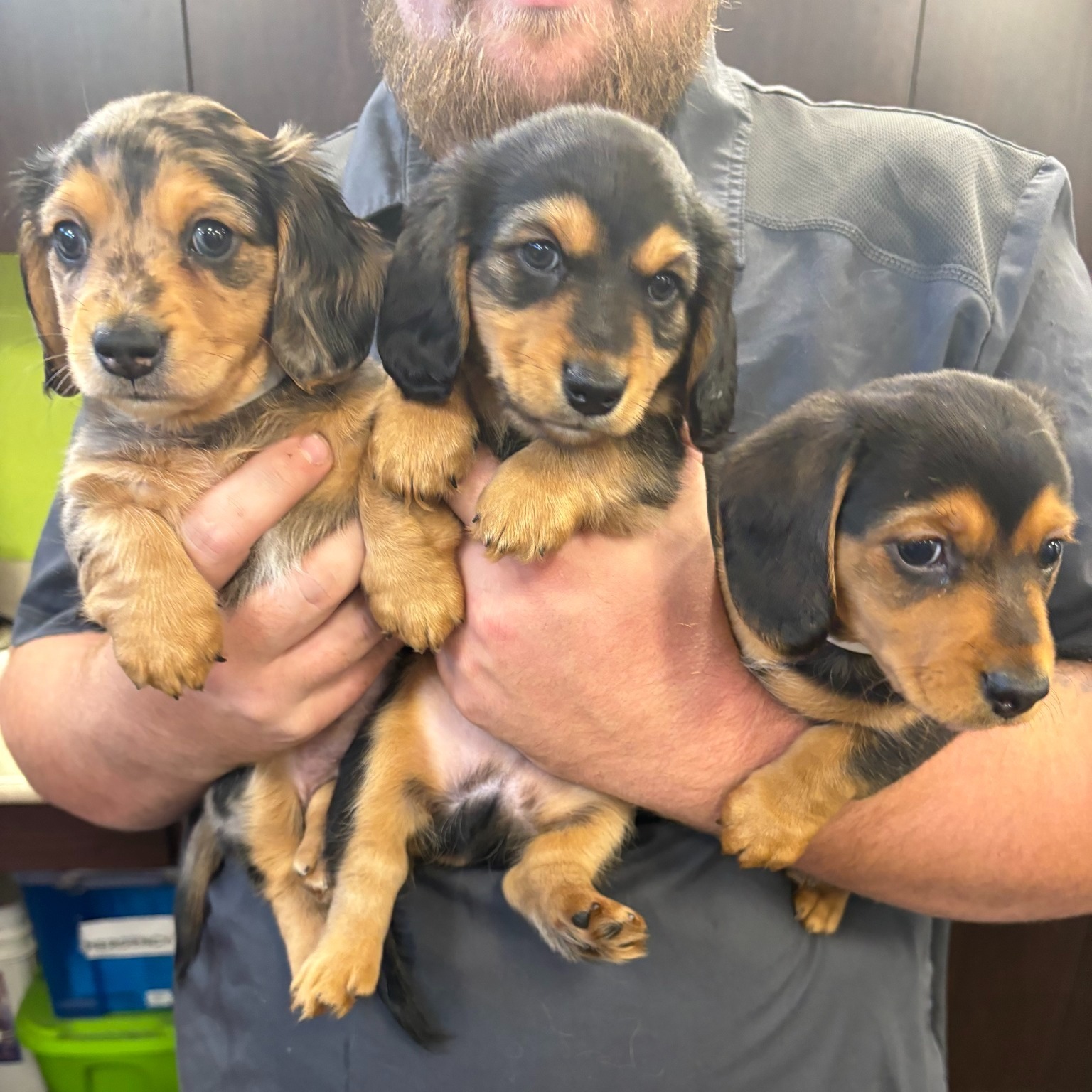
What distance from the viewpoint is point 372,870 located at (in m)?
1.16

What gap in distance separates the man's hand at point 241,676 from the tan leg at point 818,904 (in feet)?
2.19

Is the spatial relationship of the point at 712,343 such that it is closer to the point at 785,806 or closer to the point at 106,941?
the point at 785,806

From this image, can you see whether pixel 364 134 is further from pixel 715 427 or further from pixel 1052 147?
pixel 1052 147

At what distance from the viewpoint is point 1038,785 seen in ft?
3.74

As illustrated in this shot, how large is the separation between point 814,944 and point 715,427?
2.31 feet

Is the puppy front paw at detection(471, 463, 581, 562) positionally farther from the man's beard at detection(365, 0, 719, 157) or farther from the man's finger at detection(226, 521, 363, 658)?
the man's beard at detection(365, 0, 719, 157)

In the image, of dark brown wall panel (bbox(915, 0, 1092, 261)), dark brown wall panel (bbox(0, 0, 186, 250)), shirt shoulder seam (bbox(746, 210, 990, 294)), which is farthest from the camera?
dark brown wall panel (bbox(915, 0, 1092, 261))

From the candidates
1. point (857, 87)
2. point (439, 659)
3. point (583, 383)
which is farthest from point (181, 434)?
point (857, 87)

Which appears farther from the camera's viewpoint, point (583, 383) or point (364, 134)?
point (364, 134)

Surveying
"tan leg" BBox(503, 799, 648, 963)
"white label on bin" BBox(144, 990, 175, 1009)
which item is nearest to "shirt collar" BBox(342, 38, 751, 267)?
"tan leg" BBox(503, 799, 648, 963)

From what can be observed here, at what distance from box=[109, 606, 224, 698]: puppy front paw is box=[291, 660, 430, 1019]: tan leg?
30cm

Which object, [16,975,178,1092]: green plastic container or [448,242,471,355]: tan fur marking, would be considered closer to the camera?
[448,242,471,355]: tan fur marking

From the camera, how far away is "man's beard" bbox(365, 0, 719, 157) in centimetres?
138

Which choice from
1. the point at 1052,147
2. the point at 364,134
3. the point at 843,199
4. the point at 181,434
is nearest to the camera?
the point at 181,434
